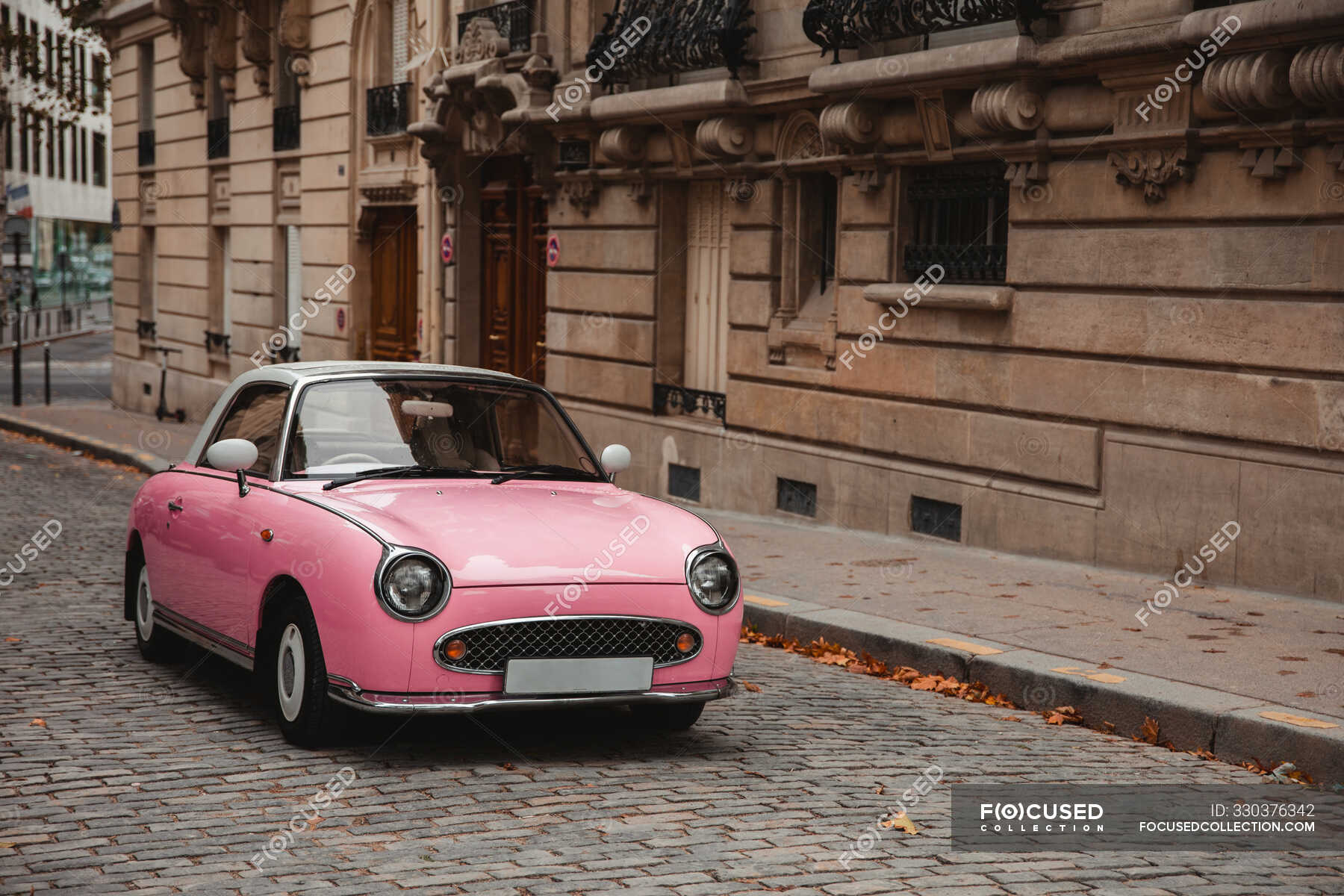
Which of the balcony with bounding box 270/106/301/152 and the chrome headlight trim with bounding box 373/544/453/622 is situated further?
the balcony with bounding box 270/106/301/152

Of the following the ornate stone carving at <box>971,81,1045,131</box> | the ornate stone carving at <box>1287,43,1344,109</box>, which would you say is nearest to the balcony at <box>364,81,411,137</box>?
the ornate stone carving at <box>971,81,1045,131</box>

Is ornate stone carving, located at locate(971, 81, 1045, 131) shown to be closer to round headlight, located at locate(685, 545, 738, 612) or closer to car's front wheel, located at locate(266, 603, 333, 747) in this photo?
round headlight, located at locate(685, 545, 738, 612)

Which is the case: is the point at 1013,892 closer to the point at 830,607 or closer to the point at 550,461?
the point at 550,461

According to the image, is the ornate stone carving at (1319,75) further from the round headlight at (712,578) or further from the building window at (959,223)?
the round headlight at (712,578)

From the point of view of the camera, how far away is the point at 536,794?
5.34 metres

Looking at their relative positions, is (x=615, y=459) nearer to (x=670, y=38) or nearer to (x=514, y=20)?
(x=670, y=38)

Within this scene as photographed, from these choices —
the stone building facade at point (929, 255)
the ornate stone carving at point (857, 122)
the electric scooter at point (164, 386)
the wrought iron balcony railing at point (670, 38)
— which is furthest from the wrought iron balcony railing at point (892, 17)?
the electric scooter at point (164, 386)

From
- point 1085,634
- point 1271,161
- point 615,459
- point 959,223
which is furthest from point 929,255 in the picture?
point 615,459

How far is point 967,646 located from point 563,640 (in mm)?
3037

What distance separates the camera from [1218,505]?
9.55m

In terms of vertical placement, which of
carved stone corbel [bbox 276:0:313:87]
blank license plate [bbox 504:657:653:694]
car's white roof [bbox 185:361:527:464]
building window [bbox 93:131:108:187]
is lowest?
blank license plate [bbox 504:657:653:694]

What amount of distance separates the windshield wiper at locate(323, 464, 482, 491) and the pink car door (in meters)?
0.27

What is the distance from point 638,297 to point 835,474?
3697 millimetres

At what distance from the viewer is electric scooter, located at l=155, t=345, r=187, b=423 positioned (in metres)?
27.6
